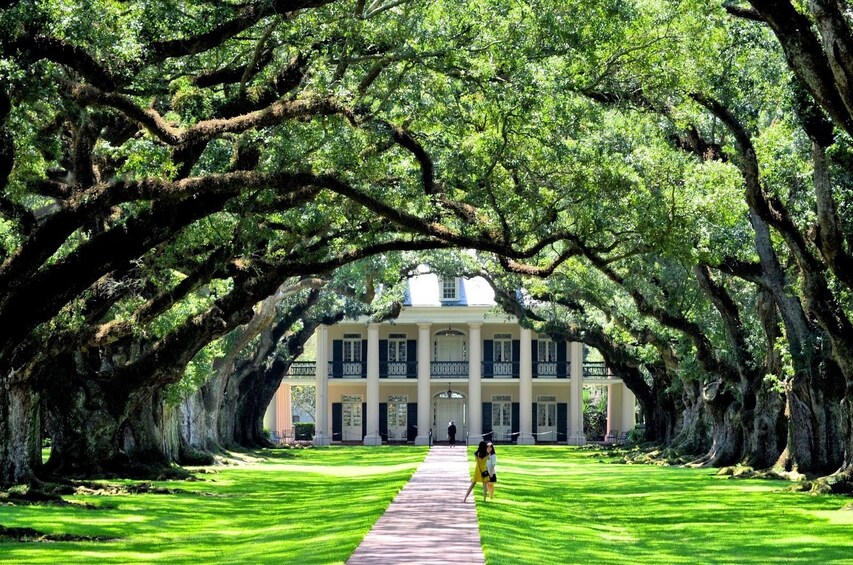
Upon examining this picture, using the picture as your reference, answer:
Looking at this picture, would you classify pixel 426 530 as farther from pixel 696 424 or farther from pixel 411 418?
pixel 411 418

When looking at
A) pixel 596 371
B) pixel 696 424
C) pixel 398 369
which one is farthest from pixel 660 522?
pixel 596 371

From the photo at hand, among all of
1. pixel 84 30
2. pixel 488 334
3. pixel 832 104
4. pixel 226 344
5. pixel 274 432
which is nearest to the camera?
pixel 832 104

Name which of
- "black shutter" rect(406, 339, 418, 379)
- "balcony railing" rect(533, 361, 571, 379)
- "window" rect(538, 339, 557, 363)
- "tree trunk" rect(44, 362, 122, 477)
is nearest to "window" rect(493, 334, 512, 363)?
"balcony railing" rect(533, 361, 571, 379)

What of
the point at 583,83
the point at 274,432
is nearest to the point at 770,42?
the point at 583,83

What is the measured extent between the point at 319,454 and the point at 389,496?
31535 millimetres

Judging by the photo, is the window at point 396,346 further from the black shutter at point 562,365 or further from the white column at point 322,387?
the black shutter at point 562,365

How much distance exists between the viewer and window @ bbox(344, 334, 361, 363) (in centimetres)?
6875

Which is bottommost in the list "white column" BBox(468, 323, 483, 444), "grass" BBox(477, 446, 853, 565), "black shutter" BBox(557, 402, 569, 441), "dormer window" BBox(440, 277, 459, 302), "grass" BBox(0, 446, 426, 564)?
"grass" BBox(477, 446, 853, 565)

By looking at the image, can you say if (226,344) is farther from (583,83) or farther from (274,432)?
(274,432)

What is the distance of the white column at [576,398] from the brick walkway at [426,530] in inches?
1478

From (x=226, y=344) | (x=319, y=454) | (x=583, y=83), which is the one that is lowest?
(x=319, y=454)

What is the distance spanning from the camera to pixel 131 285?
25.7 metres

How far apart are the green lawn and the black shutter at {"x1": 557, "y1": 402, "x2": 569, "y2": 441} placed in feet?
105

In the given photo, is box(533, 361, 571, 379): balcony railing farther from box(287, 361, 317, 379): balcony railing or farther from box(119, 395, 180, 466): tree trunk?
box(119, 395, 180, 466): tree trunk
